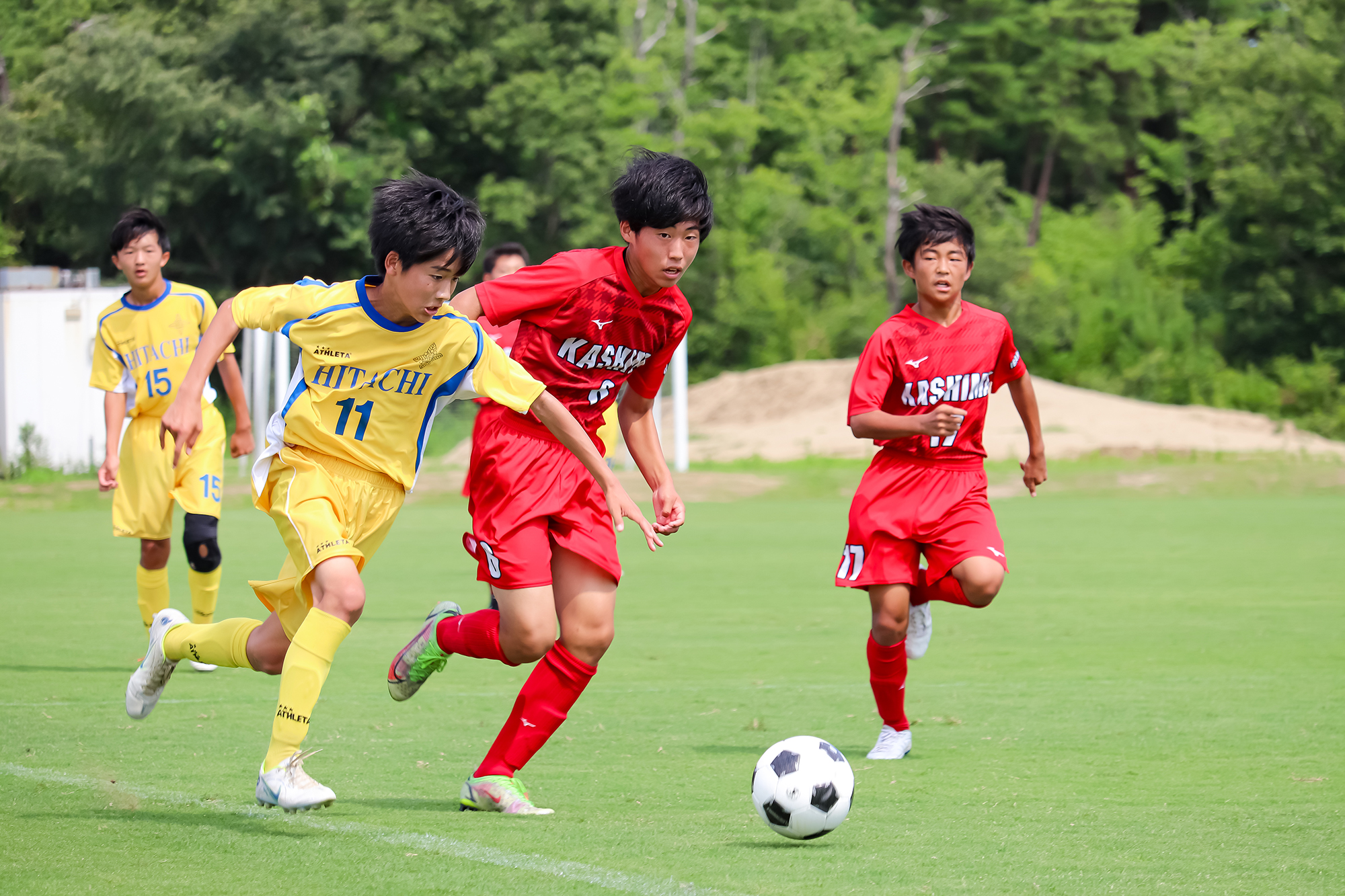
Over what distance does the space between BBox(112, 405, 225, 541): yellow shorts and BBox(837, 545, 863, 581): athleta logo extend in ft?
11.9

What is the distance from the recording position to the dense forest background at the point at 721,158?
3294 centimetres

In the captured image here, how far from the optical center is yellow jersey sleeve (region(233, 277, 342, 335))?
4.59 m

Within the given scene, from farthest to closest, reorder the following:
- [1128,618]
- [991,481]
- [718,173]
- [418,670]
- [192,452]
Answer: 1. [718,173]
2. [991,481]
3. [1128,618]
4. [192,452]
5. [418,670]

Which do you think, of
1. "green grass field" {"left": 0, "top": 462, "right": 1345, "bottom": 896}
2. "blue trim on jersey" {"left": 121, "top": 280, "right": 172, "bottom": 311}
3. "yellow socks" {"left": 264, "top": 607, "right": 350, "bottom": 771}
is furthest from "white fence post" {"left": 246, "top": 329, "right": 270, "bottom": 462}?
"yellow socks" {"left": 264, "top": 607, "right": 350, "bottom": 771}

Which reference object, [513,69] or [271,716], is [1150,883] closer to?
[271,716]

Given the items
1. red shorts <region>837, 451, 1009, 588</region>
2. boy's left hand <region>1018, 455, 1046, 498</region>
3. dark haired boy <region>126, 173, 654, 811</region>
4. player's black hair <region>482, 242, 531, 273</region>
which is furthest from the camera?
player's black hair <region>482, 242, 531, 273</region>

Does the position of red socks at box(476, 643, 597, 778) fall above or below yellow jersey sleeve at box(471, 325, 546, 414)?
below

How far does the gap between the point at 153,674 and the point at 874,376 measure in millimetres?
2843

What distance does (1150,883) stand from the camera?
372 cm

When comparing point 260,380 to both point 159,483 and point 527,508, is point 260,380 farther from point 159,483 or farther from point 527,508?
point 527,508

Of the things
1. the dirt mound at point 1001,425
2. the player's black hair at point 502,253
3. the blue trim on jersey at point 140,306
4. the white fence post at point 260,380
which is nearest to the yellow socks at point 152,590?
the blue trim on jersey at point 140,306

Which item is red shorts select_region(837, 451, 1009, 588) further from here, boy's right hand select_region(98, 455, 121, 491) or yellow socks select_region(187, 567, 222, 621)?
boy's right hand select_region(98, 455, 121, 491)

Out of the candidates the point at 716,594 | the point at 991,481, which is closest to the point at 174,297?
the point at 716,594

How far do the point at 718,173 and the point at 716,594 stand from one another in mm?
28075
